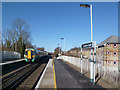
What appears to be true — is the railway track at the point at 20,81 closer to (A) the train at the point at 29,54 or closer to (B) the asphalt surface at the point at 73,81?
(B) the asphalt surface at the point at 73,81

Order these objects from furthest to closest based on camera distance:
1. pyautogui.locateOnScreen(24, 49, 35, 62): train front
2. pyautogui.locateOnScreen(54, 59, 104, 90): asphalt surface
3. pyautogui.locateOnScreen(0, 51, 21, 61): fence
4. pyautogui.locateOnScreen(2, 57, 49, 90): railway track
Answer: pyautogui.locateOnScreen(0, 51, 21, 61): fence < pyautogui.locateOnScreen(24, 49, 35, 62): train front < pyautogui.locateOnScreen(2, 57, 49, 90): railway track < pyautogui.locateOnScreen(54, 59, 104, 90): asphalt surface

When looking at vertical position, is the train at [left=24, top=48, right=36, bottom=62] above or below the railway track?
above

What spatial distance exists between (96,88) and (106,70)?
88.3 inches

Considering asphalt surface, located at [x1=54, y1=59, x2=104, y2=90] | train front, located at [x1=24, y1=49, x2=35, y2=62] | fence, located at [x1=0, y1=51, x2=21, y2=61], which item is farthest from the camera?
fence, located at [x1=0, y1=51, x2=21, y2=61]

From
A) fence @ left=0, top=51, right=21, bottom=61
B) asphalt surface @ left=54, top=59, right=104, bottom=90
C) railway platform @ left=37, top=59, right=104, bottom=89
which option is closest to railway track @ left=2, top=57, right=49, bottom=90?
railway platform @ left=37, top=59, right=104, bottom=89

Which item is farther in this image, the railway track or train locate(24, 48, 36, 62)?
train locate(24, 48, 36, 62)

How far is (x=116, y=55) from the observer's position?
61.3ft

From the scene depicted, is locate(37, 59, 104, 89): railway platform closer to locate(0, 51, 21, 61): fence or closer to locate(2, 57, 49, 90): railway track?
locate(2, 57, 49, 90): railway track

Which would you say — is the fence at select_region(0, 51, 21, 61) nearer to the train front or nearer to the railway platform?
the train front

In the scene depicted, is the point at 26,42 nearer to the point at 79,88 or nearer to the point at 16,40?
the point at 16,40

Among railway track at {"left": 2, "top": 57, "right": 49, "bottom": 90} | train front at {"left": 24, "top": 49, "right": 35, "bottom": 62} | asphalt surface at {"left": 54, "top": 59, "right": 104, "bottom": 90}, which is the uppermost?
train front at {"left": 24, "top": 49, "right": 35, "bottom": 62}

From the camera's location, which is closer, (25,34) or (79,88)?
(79,88)

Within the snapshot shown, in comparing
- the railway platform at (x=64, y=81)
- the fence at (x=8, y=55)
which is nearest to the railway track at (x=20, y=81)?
the railway platform at (x=64, y=81)

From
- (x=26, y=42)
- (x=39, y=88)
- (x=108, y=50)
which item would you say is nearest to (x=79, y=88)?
(x=39, y=88)
